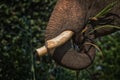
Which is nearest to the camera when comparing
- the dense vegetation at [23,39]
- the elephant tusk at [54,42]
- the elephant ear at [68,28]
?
the elephant tusk at [54,42]

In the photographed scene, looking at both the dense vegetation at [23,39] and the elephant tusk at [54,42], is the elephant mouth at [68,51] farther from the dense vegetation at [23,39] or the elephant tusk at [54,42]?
the dense vegetation at [23,39]

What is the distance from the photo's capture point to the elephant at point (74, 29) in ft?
19.5

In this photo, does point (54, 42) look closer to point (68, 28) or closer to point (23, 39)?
point (68, 28)

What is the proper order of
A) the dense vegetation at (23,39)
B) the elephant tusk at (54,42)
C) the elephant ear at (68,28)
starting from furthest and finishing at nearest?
1. the dense vegetation at (23,39)
2. the elephant ear at (68,28)
3. the elephant tusk at (54,42)

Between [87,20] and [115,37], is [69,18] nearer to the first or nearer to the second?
[87,20]

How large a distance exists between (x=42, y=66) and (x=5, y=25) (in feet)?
2.68

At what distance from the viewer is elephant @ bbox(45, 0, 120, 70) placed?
594cm

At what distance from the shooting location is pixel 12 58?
9297mm

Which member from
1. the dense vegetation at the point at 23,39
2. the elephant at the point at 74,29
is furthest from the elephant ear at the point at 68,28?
the dense vegetation at the point at 23,39

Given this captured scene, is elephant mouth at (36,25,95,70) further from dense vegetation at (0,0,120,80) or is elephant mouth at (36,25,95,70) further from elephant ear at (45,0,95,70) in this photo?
dense vegetation at (0,0,120,80)

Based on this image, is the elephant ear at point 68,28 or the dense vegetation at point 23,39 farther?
the dense vegetation at point 23,39

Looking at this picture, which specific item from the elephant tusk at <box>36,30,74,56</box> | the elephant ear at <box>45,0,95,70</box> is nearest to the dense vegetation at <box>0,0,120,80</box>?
the elephant ear at <box>45,0,95,70</box>

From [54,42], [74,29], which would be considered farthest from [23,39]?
[54,42]

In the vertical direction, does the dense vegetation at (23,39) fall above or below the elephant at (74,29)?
below
